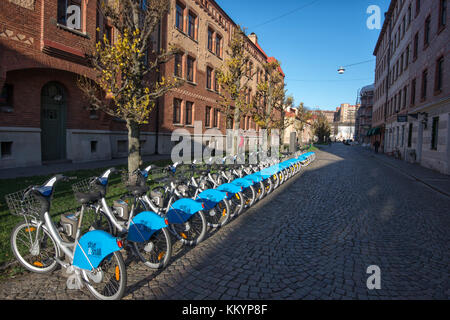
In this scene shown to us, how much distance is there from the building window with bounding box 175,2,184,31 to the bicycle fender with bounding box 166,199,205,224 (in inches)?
687

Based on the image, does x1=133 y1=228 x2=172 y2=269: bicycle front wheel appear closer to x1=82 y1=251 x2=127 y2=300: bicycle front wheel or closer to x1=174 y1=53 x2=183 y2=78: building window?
x1=82 y1=251 x2=127 y2=300: bicycle front wheel

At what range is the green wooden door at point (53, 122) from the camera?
11659 mm

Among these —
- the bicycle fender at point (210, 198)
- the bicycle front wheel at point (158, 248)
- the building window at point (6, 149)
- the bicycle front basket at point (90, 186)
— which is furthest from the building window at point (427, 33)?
the building window at point (6, 149)

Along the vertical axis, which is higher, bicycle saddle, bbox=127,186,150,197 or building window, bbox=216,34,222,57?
building window, bbox=216,34,222,57

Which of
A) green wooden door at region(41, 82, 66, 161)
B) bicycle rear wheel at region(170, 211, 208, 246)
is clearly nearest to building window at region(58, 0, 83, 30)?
green wooden door at region(41, 82, 66, 161)

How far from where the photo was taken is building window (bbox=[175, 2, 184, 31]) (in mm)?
18609

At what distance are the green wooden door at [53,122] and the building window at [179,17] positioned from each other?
32.3ft

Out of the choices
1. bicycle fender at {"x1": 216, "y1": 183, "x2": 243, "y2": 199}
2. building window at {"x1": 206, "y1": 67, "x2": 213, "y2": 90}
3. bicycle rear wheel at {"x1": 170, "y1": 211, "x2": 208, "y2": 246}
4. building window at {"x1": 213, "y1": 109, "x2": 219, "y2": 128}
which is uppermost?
building window at {"x1": 206, "y1": 67, "x2": 213, "y2": 90}

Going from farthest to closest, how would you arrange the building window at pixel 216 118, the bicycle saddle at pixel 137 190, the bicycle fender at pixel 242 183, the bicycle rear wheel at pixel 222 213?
the building window at pixel 216 118, the bicycle fender at pixel 242 183, the bicycle rear wheel at pixel 222 213, the bicycle saddle at pixel 137 190

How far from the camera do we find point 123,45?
7.14 metres

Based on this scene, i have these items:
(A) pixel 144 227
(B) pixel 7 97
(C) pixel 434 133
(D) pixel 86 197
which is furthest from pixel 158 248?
(C) pixel 434 133

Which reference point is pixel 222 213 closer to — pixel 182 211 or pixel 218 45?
pixel 182 211

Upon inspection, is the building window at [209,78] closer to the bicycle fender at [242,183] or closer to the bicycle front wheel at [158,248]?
the bicycle fender at [242,183]

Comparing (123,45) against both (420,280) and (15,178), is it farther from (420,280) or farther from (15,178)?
(420,280)
